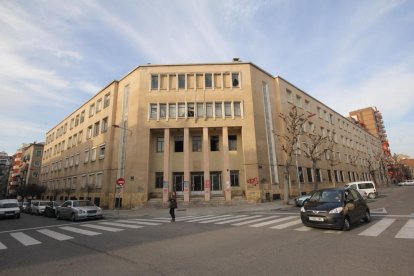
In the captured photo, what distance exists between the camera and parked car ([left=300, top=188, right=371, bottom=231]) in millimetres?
8391

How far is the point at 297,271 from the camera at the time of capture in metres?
4.69

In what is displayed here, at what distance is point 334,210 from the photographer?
27.9 ft

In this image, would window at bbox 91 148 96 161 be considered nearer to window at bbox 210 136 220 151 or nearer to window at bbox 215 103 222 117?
window at bbox 210 136 220 151

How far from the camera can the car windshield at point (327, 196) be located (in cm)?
916

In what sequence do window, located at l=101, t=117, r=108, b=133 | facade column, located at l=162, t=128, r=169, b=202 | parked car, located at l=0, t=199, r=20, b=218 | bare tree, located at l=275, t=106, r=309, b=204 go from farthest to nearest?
window, located at l=101, t=117, r=108, b=133 → facade column, located at l=162, t=128, r=169, b=202 → bare tree, located at l=275, t=106, r=309, b=204 → parked car, located at l=0, t=199, r=20, b=218

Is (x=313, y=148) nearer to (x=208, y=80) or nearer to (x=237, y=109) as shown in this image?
(x=237, y=109)

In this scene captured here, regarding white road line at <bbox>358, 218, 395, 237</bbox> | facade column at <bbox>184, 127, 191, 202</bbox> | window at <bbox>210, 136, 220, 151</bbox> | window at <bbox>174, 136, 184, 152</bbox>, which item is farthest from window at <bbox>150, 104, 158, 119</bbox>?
white road line at <bbox>358, 218, 395, 237</bbox>

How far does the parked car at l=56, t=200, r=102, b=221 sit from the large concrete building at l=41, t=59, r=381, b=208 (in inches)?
312

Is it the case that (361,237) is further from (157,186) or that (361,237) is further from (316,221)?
(157,186)

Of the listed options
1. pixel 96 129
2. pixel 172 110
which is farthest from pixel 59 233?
pixel 96 129

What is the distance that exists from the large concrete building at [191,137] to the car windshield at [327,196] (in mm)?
15680

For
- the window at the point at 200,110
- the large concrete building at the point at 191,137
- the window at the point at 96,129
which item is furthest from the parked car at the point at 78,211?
the window at the point at 96,129

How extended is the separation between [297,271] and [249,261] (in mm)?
1096

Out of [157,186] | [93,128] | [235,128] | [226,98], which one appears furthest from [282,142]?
[93,128]
